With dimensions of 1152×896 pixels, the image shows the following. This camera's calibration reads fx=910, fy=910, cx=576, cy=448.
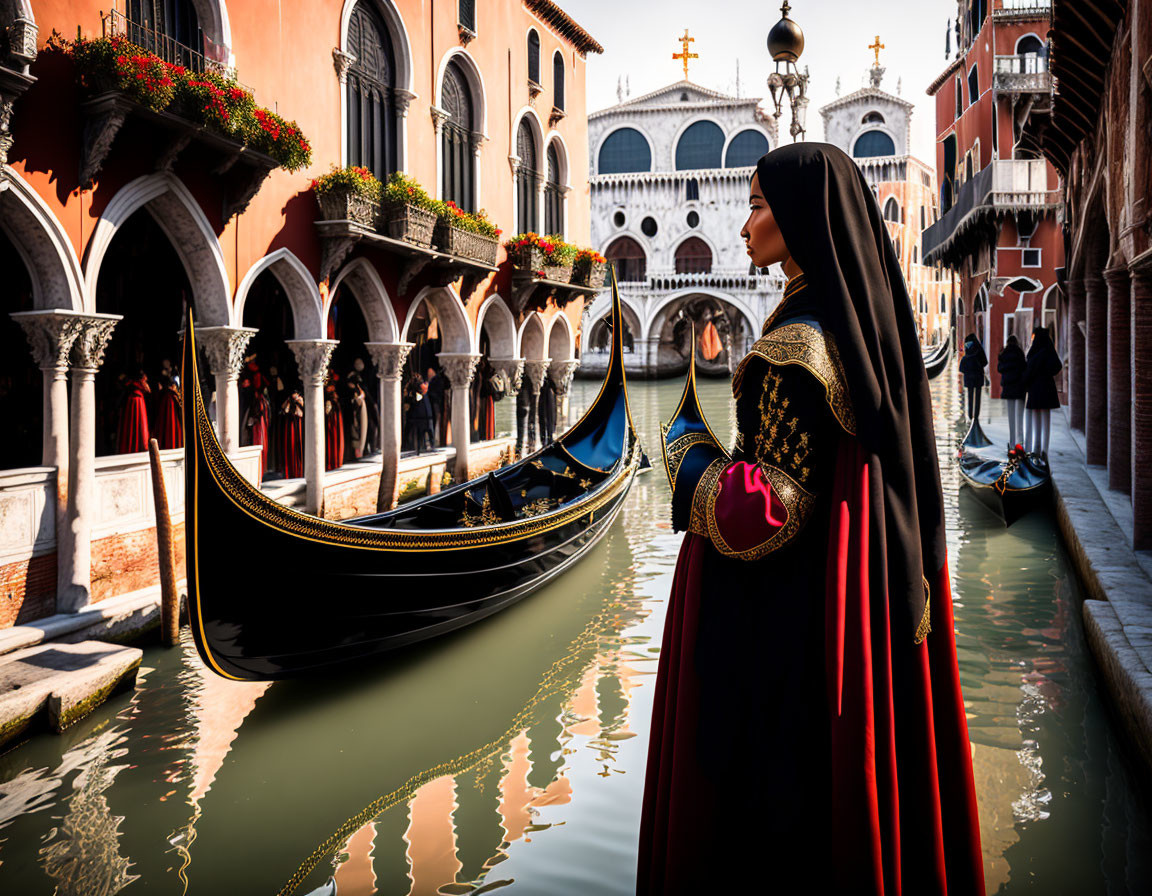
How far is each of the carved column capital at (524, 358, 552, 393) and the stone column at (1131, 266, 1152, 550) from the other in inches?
370

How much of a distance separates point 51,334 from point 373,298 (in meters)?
4.39

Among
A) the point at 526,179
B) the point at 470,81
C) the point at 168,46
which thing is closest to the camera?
the point at 168,46

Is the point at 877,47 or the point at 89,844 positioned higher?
the point at 877,47

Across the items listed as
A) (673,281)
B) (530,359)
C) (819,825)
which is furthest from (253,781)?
(673,281)

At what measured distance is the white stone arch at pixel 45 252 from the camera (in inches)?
215

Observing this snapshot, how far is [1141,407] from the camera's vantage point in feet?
20.7

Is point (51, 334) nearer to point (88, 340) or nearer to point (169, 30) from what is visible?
point (88, 340)

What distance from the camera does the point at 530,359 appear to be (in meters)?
14.7

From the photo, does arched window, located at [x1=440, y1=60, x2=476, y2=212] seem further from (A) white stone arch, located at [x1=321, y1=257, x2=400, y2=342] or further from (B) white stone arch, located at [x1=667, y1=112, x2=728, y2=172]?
(B) white stone arch, located at [x1=667, y1=112, x2=728, y2=172]

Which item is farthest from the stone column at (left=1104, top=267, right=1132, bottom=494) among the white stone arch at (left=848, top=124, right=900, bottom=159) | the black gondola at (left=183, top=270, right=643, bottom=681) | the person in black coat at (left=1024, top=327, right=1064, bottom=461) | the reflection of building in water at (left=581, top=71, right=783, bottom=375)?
the white stone arch at (left=848, top=124, right=900, bottom=159)

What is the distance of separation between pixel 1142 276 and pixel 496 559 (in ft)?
15.9

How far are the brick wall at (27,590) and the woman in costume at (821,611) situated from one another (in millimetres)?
4892

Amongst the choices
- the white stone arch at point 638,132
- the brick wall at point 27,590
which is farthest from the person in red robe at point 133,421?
the white stone arch at point 638,132

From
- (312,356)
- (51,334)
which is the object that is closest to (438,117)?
(312,356)
